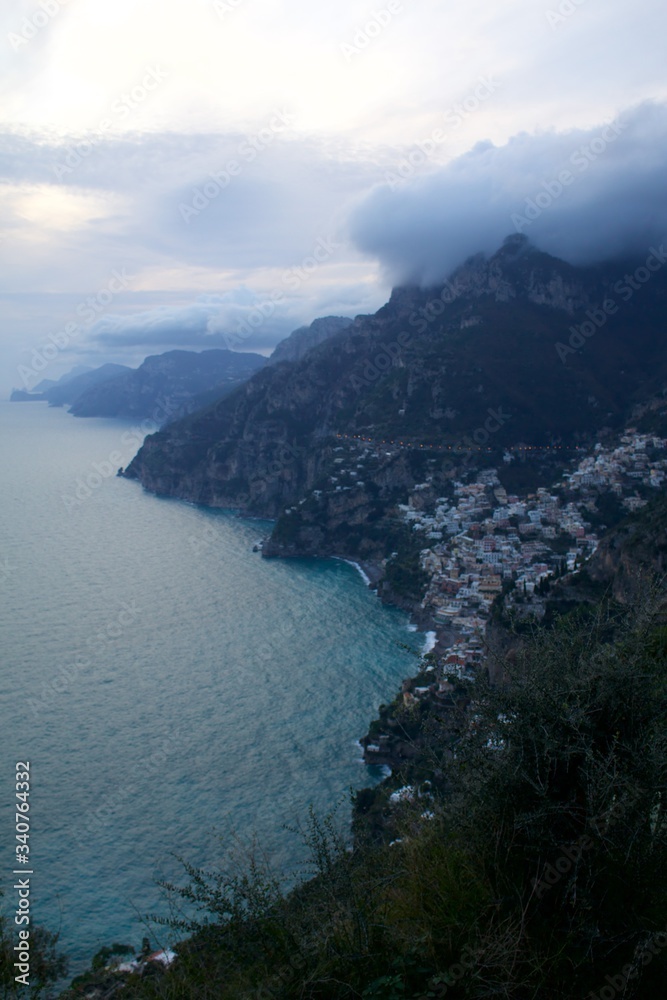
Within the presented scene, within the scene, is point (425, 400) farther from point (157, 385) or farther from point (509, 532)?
point (157, 385)

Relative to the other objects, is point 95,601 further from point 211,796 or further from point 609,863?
point 609,863

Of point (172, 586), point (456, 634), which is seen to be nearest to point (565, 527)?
point (456, 634)

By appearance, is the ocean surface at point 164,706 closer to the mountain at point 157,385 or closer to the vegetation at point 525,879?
the vegetation at point 525,879

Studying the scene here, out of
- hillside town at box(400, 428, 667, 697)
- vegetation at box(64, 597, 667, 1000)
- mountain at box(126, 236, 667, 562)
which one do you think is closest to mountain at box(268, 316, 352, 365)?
mountain at box(126, 236, 667, 562)

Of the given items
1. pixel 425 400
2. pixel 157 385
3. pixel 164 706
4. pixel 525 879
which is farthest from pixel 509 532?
pixel 157 385

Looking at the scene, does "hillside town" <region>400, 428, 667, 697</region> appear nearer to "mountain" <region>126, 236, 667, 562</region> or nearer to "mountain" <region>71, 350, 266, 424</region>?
"mountain" <region>126, 236, 667, 562</region>

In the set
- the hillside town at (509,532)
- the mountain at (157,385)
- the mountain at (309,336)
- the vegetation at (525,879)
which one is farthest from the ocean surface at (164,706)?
the mountain at (157,385)
